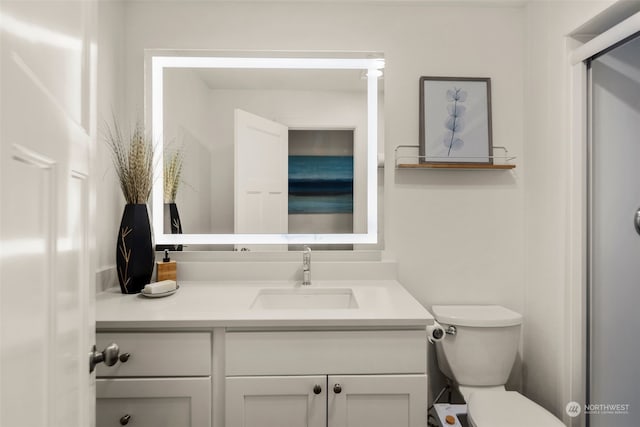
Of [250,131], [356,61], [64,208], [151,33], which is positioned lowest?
[64,208]

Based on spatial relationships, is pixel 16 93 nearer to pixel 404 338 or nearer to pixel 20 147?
pixel 20 147

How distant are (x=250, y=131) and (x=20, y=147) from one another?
4.38 ft

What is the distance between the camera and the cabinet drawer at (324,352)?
3.92 feet

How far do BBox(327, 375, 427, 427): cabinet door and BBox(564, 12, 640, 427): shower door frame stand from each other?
2.47 ft

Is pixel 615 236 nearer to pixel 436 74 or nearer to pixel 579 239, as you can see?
pixel 579 239

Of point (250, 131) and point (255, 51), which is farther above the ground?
point (255, 51)

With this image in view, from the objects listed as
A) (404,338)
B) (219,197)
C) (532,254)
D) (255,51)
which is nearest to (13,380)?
(404,338)

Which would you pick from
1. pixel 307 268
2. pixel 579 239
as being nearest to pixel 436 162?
pixel 579 239

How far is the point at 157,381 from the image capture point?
3.87 feet

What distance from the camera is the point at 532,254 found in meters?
1.74

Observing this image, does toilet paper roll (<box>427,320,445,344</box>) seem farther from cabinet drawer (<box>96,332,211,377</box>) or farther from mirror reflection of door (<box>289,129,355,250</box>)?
cabinet drawer (<box>96,332,211,377</box>)

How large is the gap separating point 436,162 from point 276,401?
49.3 inches

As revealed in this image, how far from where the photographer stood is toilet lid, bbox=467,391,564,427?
49.8 inches

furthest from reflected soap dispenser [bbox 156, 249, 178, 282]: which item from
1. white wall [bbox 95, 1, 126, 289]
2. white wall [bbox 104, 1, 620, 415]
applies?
white wall [bbox 104, 1, 620, 415]
